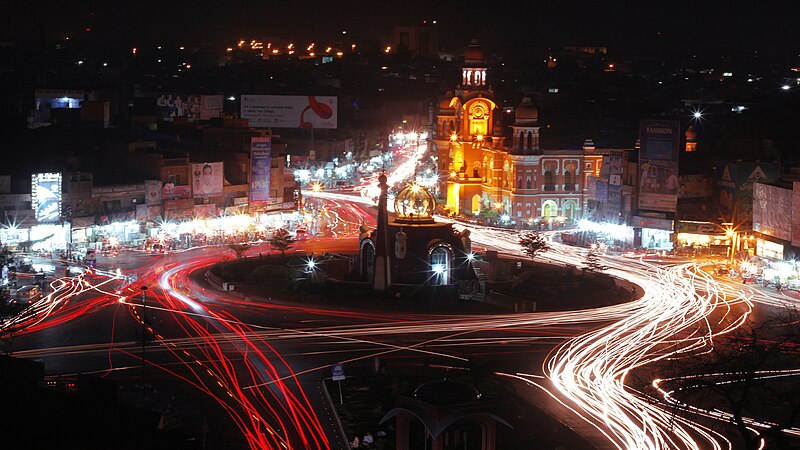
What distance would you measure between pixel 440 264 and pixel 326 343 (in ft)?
39.9

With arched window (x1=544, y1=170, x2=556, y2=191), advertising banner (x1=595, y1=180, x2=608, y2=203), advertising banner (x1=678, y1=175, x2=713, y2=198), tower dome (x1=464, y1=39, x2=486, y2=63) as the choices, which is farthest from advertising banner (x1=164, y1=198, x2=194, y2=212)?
advertising banner (x1=678, y1=175, x2=713, y2=198)

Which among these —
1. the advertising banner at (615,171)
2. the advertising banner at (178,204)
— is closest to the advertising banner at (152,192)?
the advertising banner at (178,204)

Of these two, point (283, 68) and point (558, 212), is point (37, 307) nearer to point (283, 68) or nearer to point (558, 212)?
point (558, 212)

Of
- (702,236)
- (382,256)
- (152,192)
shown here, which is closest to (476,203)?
(702,236)

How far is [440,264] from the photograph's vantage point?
57656 mm

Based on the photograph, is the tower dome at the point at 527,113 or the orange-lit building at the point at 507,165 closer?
the tower dome at the point at 527,113

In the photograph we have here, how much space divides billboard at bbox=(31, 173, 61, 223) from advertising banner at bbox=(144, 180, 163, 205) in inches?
302

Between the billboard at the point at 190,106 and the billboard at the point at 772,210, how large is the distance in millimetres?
52950

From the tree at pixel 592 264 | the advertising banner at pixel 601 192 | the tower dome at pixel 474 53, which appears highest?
the tower dome at pixel 474 53

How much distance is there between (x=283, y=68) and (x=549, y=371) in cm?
15588

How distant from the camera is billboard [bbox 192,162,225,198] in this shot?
259 feet

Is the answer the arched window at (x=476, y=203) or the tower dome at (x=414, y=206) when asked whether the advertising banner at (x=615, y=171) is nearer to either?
the arched window at (x=476, y=203)

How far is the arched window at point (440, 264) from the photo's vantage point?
57.4m

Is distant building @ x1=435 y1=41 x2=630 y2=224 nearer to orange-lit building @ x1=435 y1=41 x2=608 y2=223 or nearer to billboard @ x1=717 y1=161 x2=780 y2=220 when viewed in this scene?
orange-lit building @ x1=435 y1=41 x2=608 y2=223
